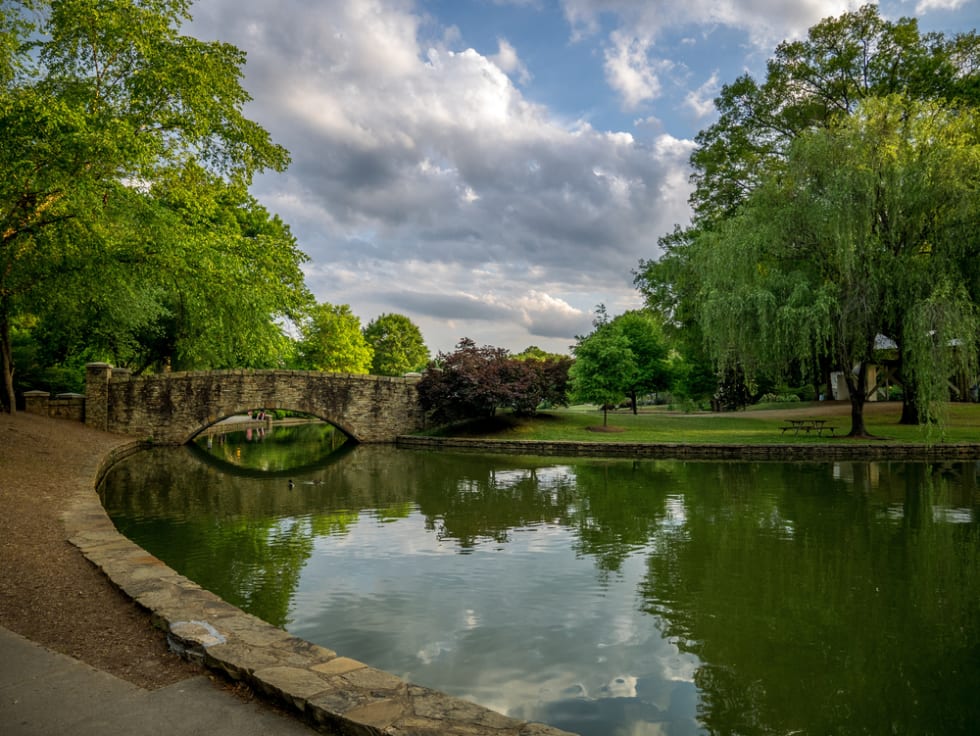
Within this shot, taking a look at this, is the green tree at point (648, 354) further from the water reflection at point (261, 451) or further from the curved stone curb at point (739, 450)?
the water reflection at point (261, 451)

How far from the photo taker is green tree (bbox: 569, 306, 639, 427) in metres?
25.5

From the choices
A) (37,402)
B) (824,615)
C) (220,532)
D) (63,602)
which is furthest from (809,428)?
(37,402)

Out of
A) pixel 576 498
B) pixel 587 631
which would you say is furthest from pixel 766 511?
pixel 587 631

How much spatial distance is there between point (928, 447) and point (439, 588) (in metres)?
16.8

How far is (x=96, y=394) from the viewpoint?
2448cm

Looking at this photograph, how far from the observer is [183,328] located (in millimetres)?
25766

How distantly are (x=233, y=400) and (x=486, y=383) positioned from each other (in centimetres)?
1041

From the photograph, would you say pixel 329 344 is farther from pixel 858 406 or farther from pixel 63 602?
pixel 63 602

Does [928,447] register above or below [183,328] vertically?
below

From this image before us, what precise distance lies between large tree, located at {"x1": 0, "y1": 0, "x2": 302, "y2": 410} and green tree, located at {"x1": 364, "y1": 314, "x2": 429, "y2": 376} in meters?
53.5

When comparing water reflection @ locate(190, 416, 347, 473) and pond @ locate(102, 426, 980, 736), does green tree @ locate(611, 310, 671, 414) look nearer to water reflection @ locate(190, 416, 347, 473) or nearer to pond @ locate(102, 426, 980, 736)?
water reflection @ locate(190, 416, 347, 473)

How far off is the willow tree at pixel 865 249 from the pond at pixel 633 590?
5.09 meters

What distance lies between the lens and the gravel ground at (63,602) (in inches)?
154

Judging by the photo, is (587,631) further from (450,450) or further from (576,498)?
(450,450)
